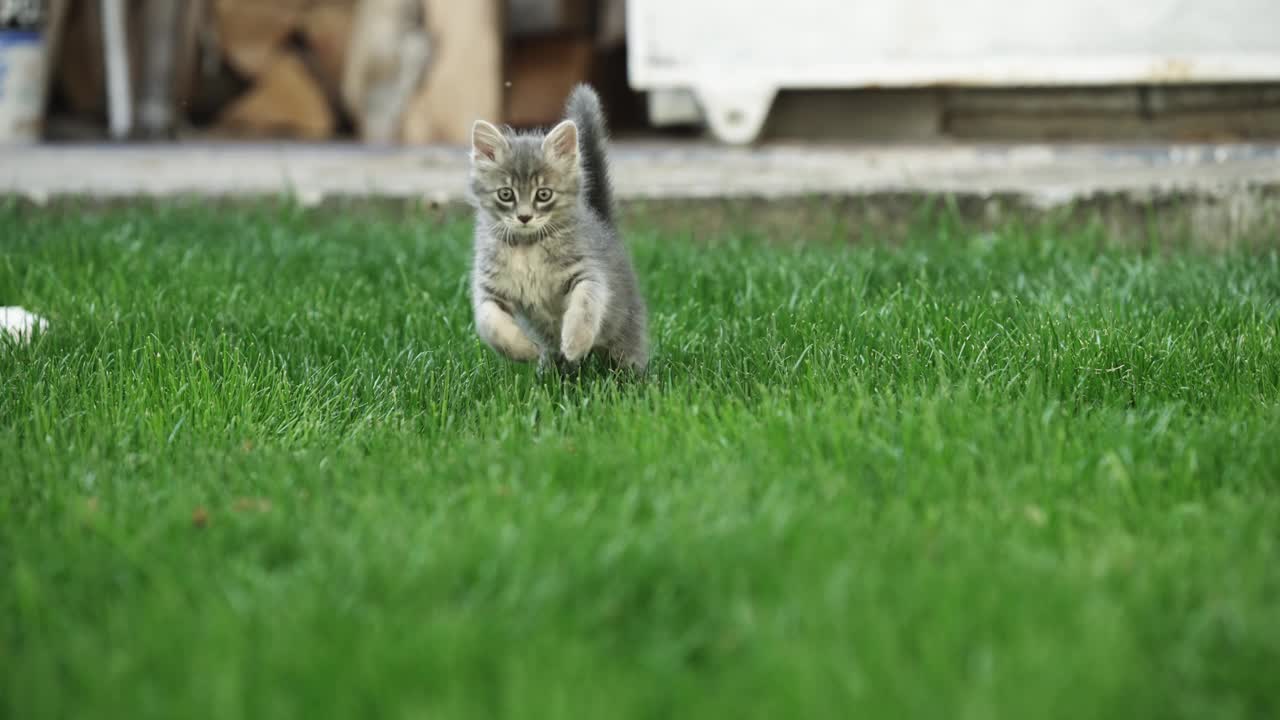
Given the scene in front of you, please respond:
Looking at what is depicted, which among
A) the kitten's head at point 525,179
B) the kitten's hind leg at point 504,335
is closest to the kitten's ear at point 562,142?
the kitten's head at point 525,179

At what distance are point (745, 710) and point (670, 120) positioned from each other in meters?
4.69

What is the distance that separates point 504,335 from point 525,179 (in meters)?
0.37

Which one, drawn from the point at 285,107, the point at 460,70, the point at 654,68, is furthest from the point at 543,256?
the point at 285,107

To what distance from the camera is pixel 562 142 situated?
3049 millimetres

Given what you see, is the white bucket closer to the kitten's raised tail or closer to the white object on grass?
the white object on grass

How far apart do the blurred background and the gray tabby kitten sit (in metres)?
2.32

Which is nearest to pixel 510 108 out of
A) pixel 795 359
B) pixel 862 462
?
pixel 795 359

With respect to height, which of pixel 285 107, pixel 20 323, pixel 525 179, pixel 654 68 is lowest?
pixel 285 107

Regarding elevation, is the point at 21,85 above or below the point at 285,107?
above

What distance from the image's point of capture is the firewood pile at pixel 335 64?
5871 mm

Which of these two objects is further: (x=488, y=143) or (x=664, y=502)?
(x=488, y=143)

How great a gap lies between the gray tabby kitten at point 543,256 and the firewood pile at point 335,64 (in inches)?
111

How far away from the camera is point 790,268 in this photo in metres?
3.95

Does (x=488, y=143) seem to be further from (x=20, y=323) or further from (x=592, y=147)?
(x=20, y=323)
